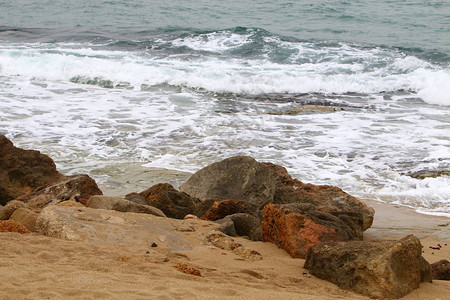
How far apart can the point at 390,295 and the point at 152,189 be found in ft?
10.3

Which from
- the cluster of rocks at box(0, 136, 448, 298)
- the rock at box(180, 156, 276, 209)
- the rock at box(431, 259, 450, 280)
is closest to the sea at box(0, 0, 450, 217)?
the cluster of rocks at box(0, 136, 448, 298)

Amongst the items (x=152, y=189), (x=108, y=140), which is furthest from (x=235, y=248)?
(x=108, y=140)

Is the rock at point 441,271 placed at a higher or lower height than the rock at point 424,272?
lower

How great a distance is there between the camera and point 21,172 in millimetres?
6402

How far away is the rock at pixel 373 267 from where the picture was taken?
3719 millimetres

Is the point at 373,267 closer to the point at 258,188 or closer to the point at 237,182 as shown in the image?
the point at 258,188

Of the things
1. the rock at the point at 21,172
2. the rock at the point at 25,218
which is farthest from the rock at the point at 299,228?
the rock at the point at 21,172

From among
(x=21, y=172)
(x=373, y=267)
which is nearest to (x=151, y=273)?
(x=373, y=267)

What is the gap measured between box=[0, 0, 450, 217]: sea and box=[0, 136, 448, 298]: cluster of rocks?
1.41 meters

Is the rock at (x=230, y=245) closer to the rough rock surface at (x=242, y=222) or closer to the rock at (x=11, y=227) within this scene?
the rough rock surface at (x=242, y=222)

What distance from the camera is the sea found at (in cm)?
870

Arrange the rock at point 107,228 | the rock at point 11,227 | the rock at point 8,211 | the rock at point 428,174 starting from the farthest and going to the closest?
the rock at point 428,174 → the rock at point 8,211 → the rock at point 11,227 → the rock at point 107,228

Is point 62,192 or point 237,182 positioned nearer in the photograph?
point 62,192

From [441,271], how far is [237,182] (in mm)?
2564
